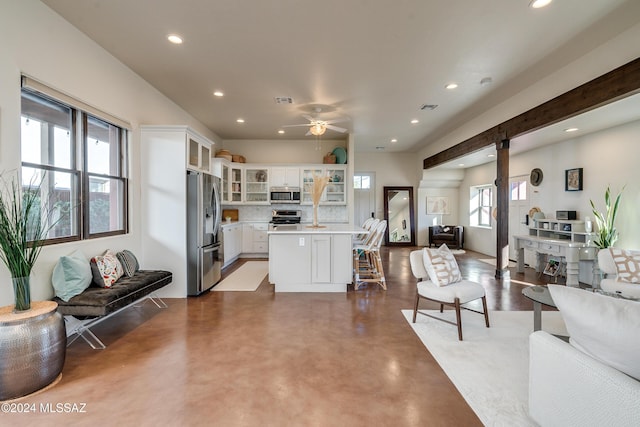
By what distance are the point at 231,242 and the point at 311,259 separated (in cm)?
281

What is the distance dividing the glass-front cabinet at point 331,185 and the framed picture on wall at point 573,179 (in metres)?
4.45

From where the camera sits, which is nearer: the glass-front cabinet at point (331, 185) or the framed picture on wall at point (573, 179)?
the framed picture on wall at point (573, 179)

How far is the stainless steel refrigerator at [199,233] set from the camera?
13.3 ft

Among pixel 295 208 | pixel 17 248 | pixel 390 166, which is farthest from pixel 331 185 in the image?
pixel 17 248

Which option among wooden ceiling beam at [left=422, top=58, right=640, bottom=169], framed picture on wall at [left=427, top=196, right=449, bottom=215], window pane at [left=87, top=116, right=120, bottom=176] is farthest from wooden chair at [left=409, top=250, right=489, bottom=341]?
framed picture on wall at [left=427, top=196, right=449, bottom=215]

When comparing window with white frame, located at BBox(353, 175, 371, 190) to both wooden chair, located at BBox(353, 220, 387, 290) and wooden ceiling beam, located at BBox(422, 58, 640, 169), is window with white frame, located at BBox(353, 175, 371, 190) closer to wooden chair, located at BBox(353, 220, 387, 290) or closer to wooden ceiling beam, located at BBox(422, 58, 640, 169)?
wooden ceiling beam, located at BBox(422, 58, 640, 169)

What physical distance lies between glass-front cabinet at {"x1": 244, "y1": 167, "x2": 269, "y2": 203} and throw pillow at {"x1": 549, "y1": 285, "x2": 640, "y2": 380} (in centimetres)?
655

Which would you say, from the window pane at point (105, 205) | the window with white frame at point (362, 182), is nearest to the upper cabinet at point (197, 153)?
the window pane at point (105, 205)

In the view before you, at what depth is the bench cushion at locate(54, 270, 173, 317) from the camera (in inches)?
97.3

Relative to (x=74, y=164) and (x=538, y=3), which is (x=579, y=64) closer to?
(x=538, y=3)

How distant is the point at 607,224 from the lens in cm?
441

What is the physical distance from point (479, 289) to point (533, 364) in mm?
1456

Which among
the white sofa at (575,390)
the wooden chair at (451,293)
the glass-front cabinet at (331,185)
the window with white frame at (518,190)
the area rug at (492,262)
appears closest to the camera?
the white sofa at (575,390)

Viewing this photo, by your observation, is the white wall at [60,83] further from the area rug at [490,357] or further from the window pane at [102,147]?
the area rug at [490,357]
